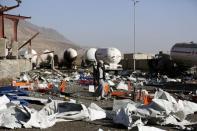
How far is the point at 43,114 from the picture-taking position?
1191 cm

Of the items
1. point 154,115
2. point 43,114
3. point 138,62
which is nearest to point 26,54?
point 138,62

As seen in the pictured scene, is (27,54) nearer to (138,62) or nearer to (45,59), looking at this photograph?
(45,59)

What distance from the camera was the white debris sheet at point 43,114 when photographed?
1125cm

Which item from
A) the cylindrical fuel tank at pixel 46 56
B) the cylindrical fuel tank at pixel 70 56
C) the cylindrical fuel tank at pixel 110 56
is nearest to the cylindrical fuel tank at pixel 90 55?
the cylindrical fuel tank at pixel 70 56

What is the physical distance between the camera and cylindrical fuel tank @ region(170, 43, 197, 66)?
37.2m

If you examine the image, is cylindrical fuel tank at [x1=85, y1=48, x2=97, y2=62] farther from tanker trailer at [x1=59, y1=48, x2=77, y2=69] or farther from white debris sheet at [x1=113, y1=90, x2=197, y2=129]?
white debris sheet at [x1=113, y1=90, x2=197, y2=129]

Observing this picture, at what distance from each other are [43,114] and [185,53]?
27.9m

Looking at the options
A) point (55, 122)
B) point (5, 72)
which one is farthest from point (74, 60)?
point (55, 122)

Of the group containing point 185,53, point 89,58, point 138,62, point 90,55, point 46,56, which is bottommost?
point 138,62

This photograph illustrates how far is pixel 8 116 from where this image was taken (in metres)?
11.4

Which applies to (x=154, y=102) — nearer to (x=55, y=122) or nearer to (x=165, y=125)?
(x=165, y=125)

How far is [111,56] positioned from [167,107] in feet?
107

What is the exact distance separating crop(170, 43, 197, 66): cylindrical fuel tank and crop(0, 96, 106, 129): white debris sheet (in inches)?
992

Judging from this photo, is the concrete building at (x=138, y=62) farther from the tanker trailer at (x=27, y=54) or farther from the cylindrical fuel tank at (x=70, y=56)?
the tanker trailer at (x=27, y=54)
